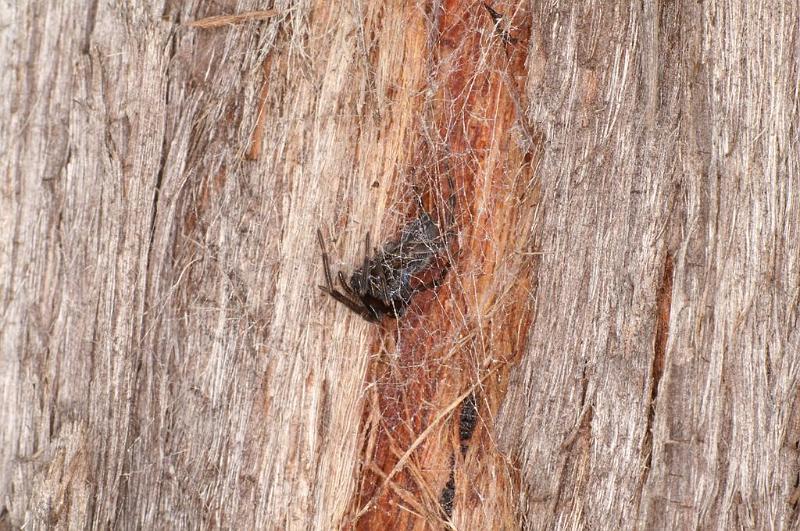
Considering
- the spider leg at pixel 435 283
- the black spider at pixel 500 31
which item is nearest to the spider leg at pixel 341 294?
the spider leg at pixel 435 283

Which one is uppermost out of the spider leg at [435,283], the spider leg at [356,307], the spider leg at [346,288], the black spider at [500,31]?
the black spider at [500,31]

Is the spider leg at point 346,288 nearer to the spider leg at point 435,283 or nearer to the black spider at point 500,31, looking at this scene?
the spider leg at point 435,283

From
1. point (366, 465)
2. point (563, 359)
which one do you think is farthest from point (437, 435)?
point (563, 359)

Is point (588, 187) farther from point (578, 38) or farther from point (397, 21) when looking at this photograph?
point (397, 21)

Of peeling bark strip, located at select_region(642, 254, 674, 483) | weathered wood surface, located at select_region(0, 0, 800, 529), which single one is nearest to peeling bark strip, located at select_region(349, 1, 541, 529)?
weathered wood surface, located at select_region(0, 0, 800, 529)

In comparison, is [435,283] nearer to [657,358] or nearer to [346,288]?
[346,288]

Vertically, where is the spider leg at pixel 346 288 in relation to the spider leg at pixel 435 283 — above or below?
below
